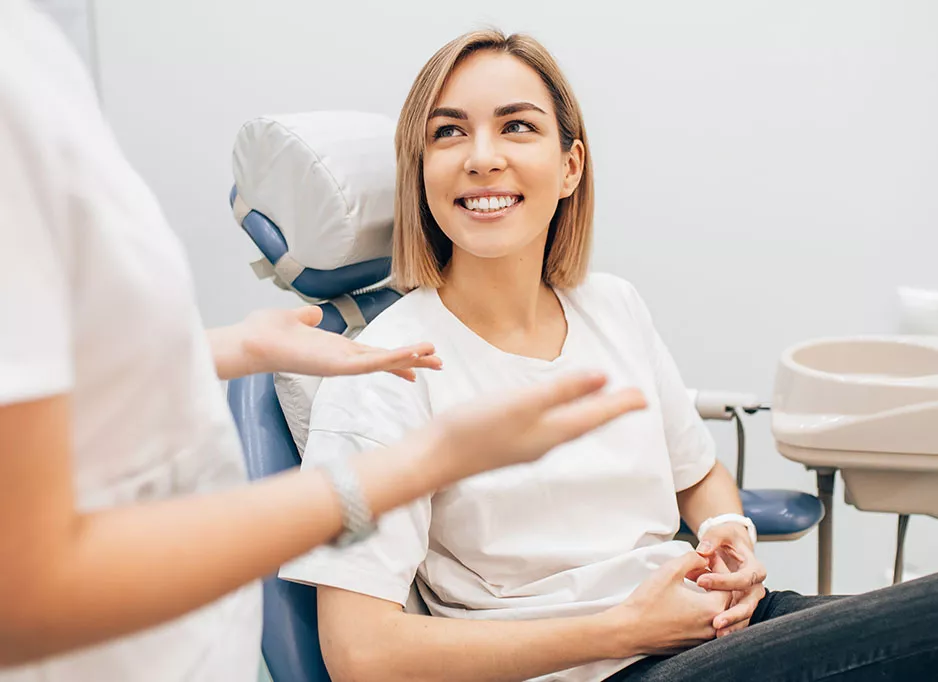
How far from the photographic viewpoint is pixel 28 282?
402 millimetres

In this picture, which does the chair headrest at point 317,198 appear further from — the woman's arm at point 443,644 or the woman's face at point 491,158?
the woman's arm at point 443,644

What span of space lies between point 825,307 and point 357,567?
1270mm

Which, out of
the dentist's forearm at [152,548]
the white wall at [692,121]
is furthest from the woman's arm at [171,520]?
the white wall at [692,121]

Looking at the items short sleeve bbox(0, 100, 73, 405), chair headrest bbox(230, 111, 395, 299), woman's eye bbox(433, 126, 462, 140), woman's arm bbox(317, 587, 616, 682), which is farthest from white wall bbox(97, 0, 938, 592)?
short sleeve bbox(0, 100, 73, 405)

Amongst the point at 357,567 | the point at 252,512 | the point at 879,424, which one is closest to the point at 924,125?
the point at 879,424

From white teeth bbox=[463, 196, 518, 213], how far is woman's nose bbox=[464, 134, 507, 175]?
0.04 meters

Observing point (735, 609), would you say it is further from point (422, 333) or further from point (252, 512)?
point (252, 512)

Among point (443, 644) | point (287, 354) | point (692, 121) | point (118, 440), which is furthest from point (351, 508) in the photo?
point (692, 121)

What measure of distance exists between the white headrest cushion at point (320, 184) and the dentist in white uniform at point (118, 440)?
741 mm

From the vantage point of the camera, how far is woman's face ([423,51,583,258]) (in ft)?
4.02

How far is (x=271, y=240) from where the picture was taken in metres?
1.36

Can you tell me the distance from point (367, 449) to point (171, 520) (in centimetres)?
62

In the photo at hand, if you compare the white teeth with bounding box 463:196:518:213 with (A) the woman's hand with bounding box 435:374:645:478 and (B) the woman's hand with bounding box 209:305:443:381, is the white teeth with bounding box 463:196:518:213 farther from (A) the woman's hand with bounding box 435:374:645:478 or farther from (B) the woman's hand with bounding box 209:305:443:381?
(A) the woman's hand with bounding box 435:374:645:478

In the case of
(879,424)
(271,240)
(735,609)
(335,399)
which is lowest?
(735,609)
